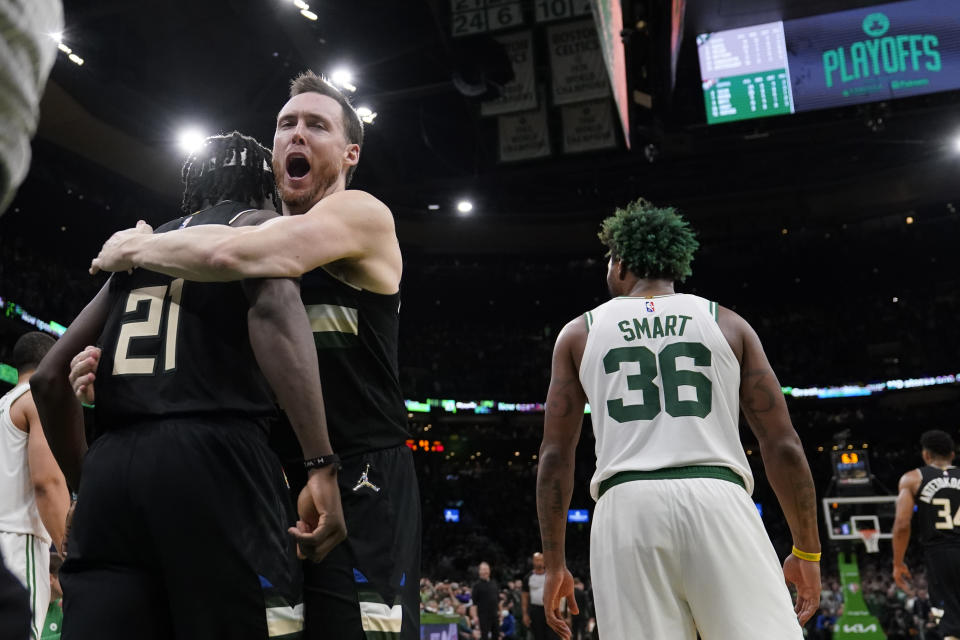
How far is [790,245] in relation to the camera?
24.3 m

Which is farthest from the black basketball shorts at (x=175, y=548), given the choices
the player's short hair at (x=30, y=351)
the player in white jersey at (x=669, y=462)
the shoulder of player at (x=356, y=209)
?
the player's short hair at (x=30, y=351)

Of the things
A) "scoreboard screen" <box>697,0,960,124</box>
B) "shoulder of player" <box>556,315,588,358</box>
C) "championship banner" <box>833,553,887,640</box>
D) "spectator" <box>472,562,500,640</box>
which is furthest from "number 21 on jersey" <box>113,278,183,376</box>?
"spectator" <box>472,562,500,640</box>

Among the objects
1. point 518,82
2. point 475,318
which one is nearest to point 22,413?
point 518,82

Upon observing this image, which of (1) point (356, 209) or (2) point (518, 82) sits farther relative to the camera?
(2) point (518, 82)

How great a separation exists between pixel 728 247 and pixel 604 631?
23252 mm

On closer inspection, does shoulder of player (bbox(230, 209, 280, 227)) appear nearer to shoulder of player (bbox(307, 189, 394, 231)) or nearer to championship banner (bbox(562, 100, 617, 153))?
shoulder of player (bbox(307, 189, 394, 231))

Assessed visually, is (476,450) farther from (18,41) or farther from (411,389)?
(18,41)

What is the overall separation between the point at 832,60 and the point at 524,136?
395 cm

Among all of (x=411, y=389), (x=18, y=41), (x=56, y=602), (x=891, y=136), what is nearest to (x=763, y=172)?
(x=891, y=136)

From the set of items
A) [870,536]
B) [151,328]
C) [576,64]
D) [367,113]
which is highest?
[367,113]

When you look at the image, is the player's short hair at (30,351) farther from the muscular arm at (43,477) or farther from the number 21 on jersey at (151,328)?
the number 21 on jersey at (151,328)

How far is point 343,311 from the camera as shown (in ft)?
7.87

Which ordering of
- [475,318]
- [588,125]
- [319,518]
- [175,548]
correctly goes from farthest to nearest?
[475,318] → [588,125] → [319,518] → [175,548]

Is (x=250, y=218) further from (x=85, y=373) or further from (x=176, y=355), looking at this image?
(x=85, y=373)
